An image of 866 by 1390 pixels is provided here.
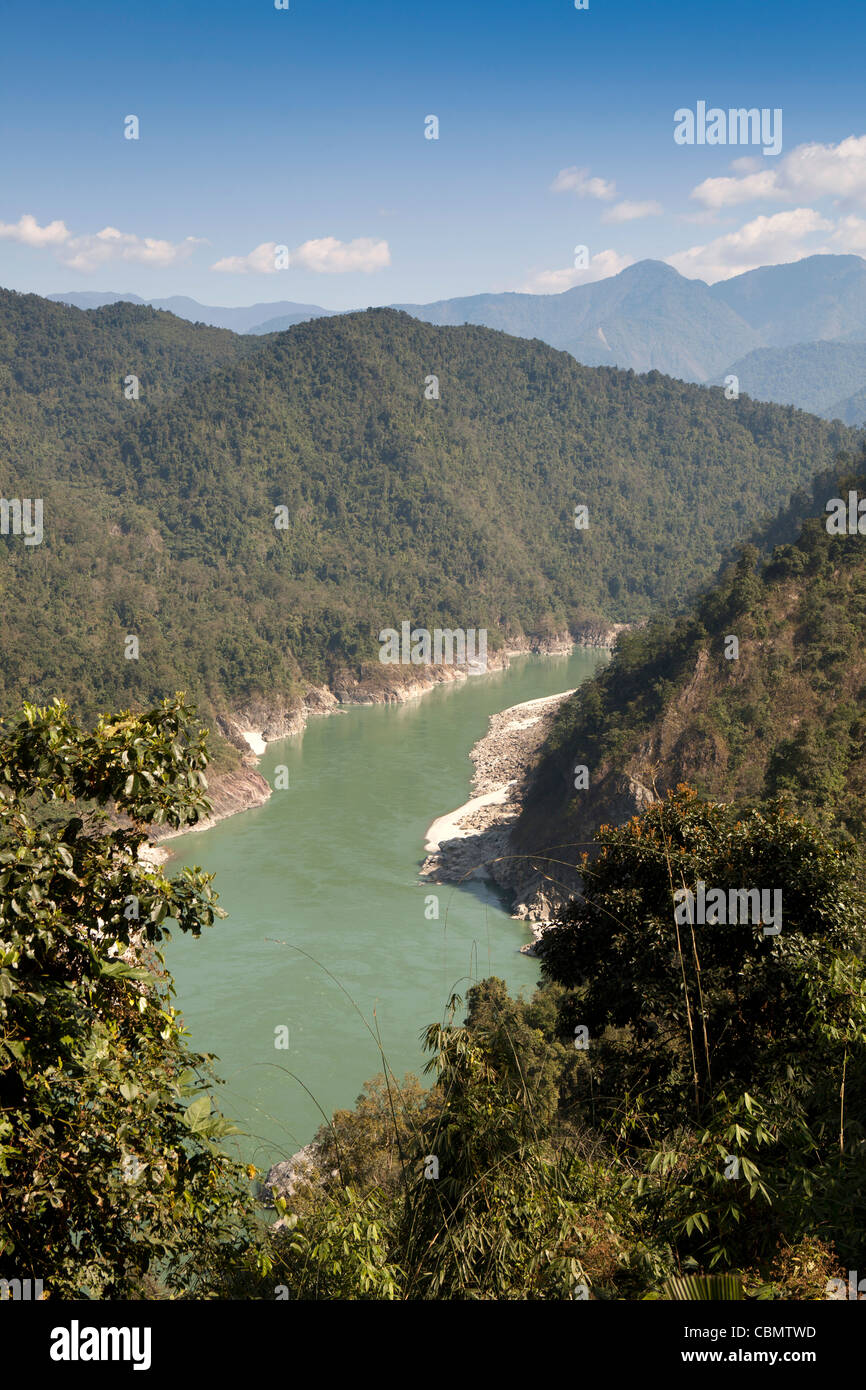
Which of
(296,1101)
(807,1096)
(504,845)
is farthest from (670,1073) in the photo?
(504,845)

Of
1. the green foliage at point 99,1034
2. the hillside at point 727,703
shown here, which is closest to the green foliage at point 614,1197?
the green foliage at point 99,1034

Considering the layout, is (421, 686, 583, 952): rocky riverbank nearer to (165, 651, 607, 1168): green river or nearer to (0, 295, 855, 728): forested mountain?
(165, 651, 607, 1168): green river

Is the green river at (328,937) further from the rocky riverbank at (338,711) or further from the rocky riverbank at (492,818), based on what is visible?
the rocky riverbank at (338,711)

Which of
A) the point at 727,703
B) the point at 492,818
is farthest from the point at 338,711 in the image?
the point at 727,703

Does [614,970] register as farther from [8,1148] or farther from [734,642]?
[734,642]

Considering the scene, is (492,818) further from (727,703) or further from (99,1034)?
(99,1034)

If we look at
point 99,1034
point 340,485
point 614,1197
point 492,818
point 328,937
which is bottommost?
point 328,937
